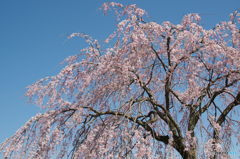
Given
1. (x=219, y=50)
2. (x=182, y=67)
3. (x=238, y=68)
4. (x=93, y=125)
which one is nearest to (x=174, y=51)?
(x=182, y=67)

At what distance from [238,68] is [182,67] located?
Answer: 3.86ft

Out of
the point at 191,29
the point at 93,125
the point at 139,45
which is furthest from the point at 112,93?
the point at 191,29

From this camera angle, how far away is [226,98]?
7480 mm

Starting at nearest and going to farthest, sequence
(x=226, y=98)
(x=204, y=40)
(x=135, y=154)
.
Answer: (x=135, y=154), (x=204, y=40), (x=226, y=98)

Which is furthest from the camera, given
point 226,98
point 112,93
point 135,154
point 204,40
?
point 226,98

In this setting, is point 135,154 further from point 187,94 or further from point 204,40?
point 204,40

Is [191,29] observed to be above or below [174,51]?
above

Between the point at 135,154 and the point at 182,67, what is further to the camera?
the point at 182,67

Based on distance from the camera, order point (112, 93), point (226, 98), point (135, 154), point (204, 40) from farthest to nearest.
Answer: point (226, 98)
point (204, 40)
point (112, 93)
point (135, 154)

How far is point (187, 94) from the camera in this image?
6.37m

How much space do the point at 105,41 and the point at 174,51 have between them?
1489 millimetres

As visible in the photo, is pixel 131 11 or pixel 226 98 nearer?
pixel 131 11

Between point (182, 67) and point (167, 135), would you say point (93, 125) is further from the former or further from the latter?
point (182, 67)

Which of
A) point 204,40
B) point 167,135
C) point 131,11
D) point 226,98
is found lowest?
point 167,135
